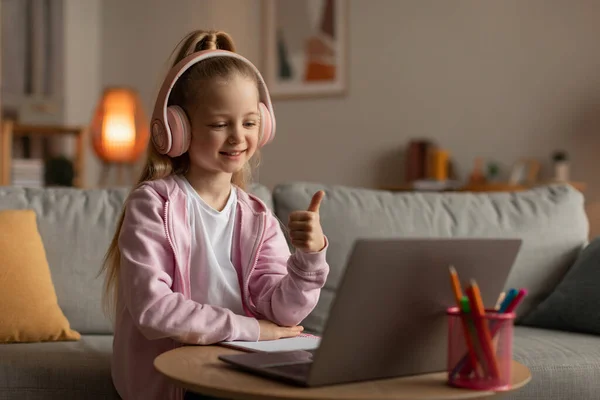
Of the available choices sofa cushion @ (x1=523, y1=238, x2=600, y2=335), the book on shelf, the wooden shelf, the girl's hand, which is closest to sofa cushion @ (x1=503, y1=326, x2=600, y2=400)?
sofa cushion @ (x1=523, y1=238, x2=600, y2=335)

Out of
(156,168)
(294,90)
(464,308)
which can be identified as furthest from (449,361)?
(294,90)

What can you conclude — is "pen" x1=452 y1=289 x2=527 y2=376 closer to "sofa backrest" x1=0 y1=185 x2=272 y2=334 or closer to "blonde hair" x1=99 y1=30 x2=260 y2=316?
"blonde hair" x1=99 y1=30 x2=260 y2=316

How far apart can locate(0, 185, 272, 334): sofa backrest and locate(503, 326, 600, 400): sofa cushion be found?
0.82 m

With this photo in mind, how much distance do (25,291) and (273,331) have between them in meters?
0.84

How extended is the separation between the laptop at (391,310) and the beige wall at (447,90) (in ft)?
11.2

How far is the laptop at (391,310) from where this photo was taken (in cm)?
107

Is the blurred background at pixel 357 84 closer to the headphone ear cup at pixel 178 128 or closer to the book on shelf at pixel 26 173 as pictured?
the book on shelf at pixel 26 173

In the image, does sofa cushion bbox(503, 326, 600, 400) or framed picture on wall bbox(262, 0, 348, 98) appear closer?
sofa cushion bbox(503, 326, 600, 400)

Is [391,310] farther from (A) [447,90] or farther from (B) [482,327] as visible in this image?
(A) [447,90]

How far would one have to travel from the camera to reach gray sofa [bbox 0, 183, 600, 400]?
70.9 inches

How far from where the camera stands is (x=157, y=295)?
134cm

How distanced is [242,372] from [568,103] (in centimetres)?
367

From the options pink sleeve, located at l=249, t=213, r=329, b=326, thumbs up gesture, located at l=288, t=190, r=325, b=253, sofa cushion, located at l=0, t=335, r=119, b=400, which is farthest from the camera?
sofa cushion, located at l=0, t=335, r=119, b=400

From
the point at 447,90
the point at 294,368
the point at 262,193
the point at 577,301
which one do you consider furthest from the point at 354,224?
the point at 447,90
